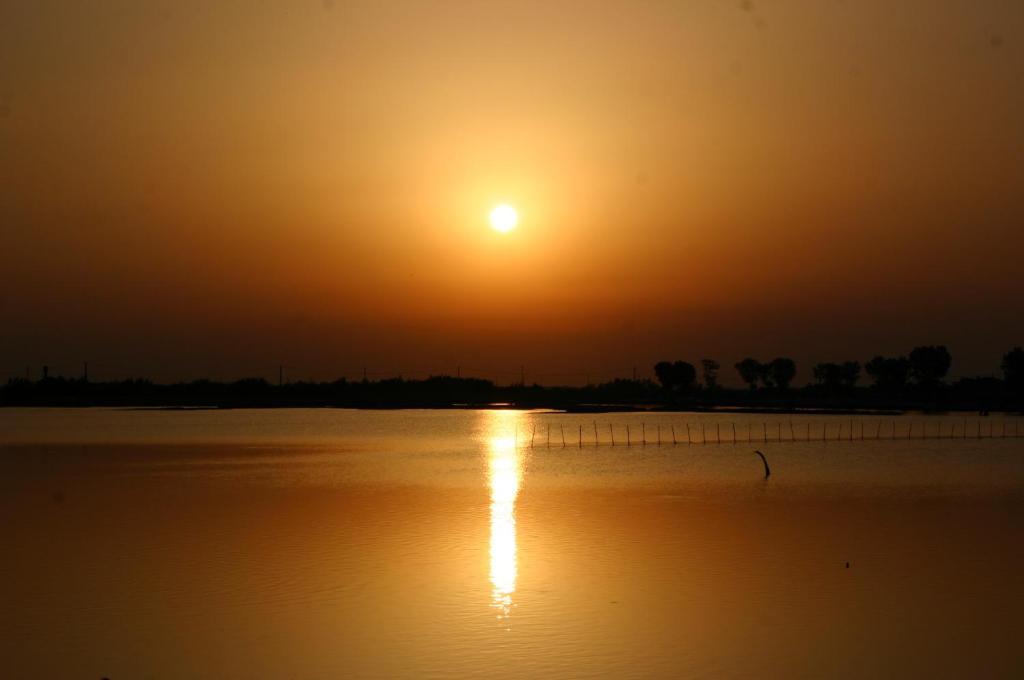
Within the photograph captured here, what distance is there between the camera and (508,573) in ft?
86.2

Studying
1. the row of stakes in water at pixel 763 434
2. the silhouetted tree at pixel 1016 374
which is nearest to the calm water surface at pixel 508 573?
the row of stakes in water at pixel 763 434

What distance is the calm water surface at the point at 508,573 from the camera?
1852 centimetres

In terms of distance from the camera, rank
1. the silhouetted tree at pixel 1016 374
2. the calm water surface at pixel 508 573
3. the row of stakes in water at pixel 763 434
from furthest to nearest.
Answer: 1. the silhouetted tree at pixel 1016 374
2. the row of stakes in water at pixel 763 434
3. the calm water surface at pixel 508 573

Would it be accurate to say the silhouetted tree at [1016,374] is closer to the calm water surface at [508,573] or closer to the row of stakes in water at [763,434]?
the row of stakes in water at [763,434]

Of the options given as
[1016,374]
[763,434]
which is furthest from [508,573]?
[1016,374]

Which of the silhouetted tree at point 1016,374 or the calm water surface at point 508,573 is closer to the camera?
the calm water surface at point 508,573

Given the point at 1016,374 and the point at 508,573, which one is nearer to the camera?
the point at 508,573

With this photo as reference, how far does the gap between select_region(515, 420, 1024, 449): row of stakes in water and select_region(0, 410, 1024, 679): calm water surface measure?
3039 cm

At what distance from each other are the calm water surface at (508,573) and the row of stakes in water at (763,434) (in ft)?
99.7

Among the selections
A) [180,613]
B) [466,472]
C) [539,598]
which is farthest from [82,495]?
[539,598]

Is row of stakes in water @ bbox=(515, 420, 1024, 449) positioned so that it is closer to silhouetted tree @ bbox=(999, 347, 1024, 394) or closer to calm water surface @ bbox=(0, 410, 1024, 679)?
calm water surface @ bbox=(0, 410, 1024, 679)

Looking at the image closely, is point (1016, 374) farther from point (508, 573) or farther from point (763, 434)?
point (508, 573)

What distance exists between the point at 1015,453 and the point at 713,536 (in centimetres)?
5060

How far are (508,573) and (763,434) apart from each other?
7894cm
